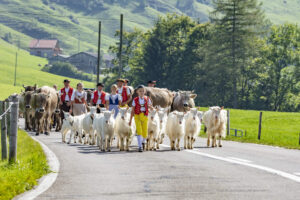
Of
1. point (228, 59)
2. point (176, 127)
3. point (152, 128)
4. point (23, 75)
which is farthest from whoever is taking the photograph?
point (23, 75)

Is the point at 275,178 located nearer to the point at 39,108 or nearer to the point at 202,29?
the point at 39,108

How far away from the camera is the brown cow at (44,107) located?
25312mm

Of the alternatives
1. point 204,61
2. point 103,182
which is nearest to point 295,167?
point 103,182

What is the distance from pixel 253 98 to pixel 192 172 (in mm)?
81959

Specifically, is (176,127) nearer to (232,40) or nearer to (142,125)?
(142,125)

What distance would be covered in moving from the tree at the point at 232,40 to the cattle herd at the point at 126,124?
5660cm

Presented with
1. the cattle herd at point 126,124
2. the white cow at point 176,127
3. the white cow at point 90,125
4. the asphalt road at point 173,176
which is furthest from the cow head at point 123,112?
the white cow at point 90,125

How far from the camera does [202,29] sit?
91.2 m

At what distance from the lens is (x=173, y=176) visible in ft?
36.2

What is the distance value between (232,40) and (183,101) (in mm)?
58583

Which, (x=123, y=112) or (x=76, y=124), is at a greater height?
(x=123, y=112)

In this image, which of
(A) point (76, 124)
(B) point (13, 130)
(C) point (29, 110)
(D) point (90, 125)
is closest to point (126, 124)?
(D) point (90, 125)

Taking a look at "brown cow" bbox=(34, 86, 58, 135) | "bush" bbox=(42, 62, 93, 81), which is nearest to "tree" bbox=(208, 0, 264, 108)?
"brown cow" bbox=(34, 86, 58, 135)

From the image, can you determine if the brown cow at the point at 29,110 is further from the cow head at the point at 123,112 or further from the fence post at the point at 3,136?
the fence post at the point at 3,136
